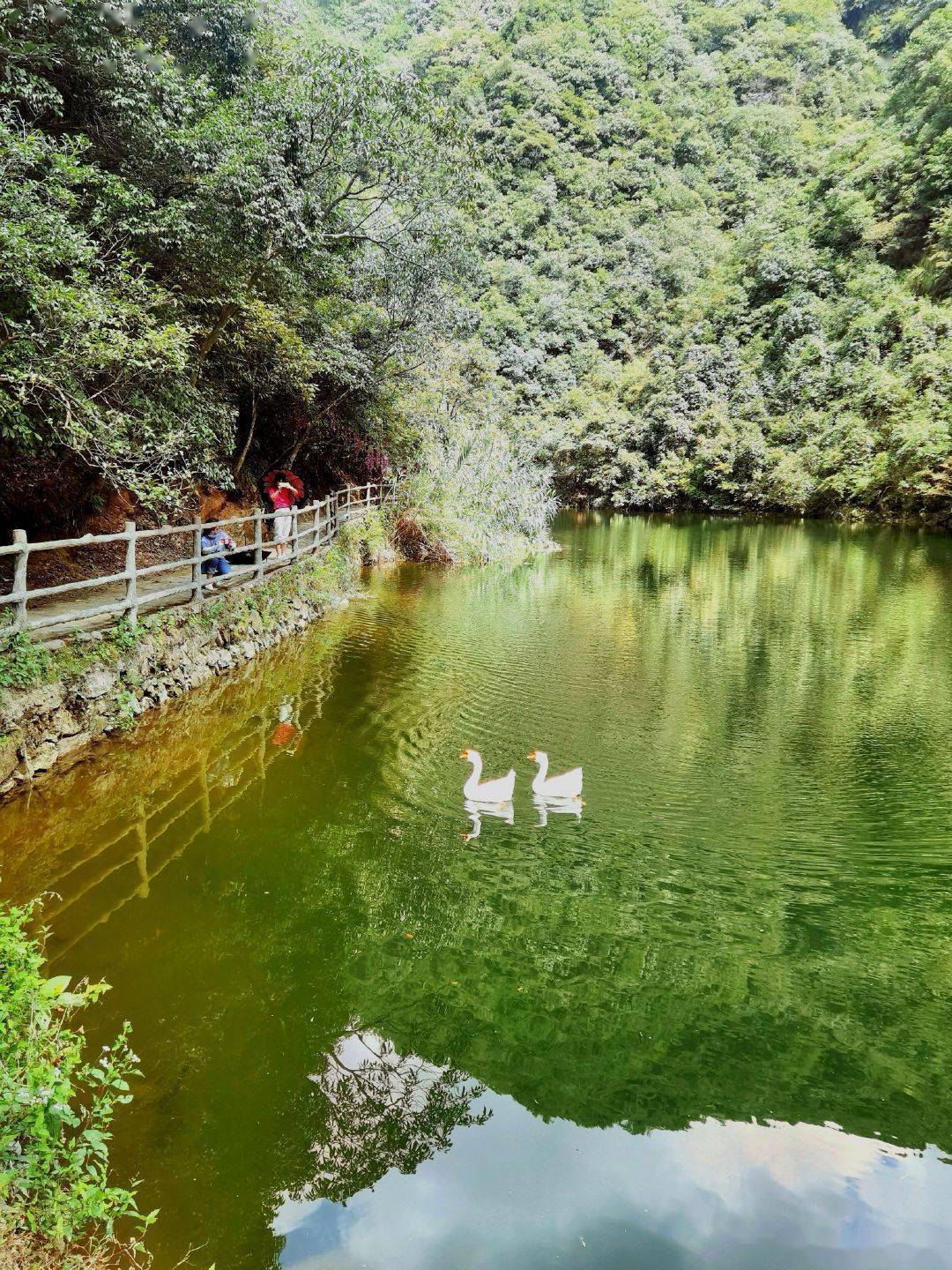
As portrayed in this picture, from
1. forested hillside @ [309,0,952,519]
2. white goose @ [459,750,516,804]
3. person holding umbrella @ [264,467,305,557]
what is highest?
forested hillside @ [309,0,952,519]

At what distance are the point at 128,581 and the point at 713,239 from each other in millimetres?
57347

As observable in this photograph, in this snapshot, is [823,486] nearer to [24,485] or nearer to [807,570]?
[807,570]

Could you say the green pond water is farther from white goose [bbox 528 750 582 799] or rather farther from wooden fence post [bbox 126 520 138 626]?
wooden fence post [bbox 126 520 138 626]

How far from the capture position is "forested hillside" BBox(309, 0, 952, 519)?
38.2 m

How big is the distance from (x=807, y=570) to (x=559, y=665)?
14077 mm

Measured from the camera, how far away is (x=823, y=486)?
38.7 metres

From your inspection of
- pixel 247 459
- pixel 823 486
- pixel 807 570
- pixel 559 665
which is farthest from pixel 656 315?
pixel 559 665

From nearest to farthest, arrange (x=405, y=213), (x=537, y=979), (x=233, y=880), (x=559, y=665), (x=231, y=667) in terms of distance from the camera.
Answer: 1. (x=537, y=979)
2. (x=233, y=880)
3. (x=231, y=667)
4. (x=559, y=665)
5. (x=405, y=213)

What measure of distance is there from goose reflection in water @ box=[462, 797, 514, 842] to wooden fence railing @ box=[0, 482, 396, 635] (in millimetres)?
4324

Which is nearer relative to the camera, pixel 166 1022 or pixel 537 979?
pixel 166 1022

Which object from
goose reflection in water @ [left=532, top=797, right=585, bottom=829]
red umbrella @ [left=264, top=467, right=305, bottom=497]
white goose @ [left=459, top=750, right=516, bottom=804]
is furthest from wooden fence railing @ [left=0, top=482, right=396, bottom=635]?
goose reflection in water @ [left=532, top=797, right=585, bottom=829]

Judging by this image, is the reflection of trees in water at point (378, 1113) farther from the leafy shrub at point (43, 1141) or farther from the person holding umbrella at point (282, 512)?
the person holding umbrella at point (282, 512)

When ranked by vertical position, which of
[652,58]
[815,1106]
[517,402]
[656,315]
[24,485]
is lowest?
[815,1106]

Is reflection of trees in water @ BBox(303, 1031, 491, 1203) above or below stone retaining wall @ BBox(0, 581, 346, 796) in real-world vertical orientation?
below
